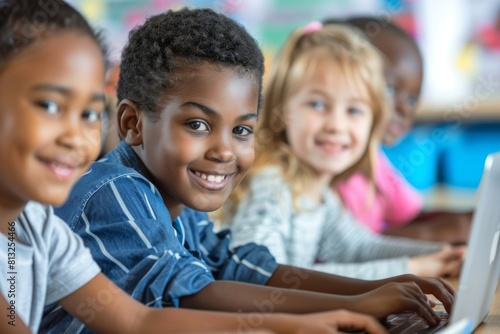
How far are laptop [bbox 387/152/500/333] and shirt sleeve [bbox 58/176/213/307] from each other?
209 mm

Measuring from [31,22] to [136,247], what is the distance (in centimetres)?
25

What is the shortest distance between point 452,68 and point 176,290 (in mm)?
2733

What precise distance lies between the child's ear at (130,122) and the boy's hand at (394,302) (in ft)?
0.93

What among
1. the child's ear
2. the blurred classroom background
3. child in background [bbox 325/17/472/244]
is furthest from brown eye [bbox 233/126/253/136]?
the blurred classroom background

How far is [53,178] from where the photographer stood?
0.63m

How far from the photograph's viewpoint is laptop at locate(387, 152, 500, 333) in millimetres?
725

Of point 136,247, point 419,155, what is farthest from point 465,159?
point 136,247

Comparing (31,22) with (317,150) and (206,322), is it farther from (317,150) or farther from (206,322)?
(317,150)

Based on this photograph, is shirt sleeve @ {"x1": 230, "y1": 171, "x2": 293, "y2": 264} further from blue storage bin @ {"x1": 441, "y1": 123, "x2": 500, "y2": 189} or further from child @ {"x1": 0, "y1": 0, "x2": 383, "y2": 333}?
blue storage bin @ {"x1": 441, "y1": 123, "x2": 500, "y2": 189}

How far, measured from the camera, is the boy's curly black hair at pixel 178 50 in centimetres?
86

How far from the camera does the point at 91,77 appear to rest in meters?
0.64

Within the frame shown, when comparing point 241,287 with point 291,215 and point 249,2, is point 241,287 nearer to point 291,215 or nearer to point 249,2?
point 291,215

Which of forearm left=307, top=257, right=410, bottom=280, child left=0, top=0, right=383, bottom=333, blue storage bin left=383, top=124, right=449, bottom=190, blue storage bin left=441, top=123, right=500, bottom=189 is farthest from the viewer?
blue storage bin left=441, top=123, right=500, bottom=189

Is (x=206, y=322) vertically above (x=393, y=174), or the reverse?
(x=393, y=174)
